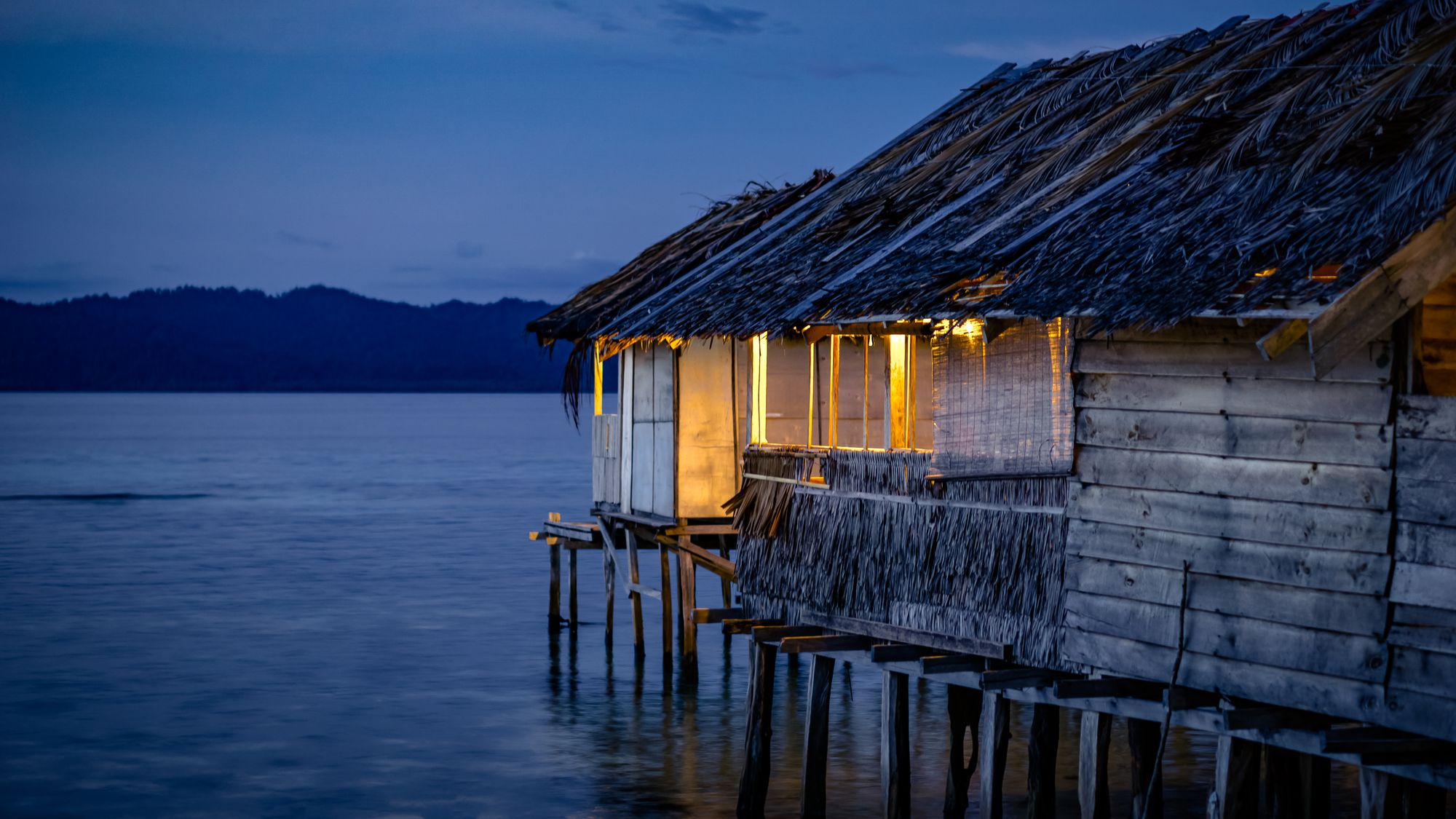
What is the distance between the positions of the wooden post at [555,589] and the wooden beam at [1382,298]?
15202 millimetres

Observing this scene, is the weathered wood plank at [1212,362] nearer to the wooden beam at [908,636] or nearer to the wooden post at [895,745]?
the wooden beam at [908,636]

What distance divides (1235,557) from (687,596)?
10581 millimetres

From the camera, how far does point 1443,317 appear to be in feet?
25.7

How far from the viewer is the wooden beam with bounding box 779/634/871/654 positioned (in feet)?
36.4

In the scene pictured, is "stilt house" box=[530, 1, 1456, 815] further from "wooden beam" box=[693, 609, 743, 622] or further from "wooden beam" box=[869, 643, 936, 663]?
"wooden beam" box=[693, 609, 743, 622]

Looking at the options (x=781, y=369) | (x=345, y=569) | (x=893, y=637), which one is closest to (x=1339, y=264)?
(x=893, y=637)

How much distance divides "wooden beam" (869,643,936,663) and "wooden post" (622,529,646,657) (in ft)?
25.9

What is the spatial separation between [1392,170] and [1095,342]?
5.83ft

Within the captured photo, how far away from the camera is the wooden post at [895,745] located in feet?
36.5

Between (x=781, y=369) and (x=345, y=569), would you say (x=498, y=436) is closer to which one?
(x=345, y=569)

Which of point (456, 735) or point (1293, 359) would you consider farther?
point (456, 735)

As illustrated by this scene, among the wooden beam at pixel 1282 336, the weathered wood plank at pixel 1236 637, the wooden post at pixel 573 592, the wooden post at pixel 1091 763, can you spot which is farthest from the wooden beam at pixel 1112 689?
the wooden post at pixel 573 592

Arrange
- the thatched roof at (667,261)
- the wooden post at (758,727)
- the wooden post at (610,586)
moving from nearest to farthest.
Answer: the wooden post at (758,727) < the thatched roof at (667,261) < the wooden post at (610,586)

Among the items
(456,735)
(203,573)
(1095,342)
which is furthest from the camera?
(203,573)
